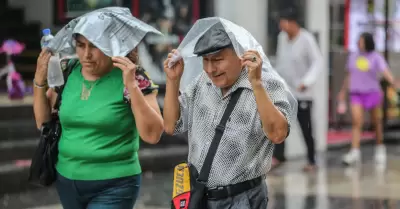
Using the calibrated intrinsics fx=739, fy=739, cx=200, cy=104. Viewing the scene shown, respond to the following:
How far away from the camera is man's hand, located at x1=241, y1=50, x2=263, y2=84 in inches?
131

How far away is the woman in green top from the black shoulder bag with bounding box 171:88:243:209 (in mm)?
336

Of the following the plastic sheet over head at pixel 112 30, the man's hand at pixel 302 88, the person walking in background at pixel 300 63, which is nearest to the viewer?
the plastic sheet over head at pixel 112 30

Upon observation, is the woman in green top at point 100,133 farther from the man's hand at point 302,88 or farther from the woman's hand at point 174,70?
the man's hand at point 302,88

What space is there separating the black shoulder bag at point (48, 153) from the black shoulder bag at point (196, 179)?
81cm

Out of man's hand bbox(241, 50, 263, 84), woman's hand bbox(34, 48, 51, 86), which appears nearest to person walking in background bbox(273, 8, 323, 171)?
woman's hand bbox(34, 48, 51, 86)

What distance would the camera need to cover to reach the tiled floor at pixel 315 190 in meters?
7.46

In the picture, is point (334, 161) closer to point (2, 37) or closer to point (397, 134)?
point (397, 134)

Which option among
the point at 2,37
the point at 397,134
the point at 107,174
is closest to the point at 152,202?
the point at 107,174

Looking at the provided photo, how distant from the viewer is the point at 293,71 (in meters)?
9.38

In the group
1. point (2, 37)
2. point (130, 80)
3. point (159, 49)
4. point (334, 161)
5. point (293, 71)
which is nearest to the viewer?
point (130, 80)

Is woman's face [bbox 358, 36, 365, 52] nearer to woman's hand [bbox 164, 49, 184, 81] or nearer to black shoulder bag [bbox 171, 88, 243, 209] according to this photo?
woman's hand [bbox 164, 49, 184, 81]

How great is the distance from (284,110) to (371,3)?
444 inches

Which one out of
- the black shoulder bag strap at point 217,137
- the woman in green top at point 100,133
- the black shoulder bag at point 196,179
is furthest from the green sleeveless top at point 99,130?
the black shoulder bag strap at point 217,137

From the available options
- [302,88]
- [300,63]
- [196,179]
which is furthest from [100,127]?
[300,63]
